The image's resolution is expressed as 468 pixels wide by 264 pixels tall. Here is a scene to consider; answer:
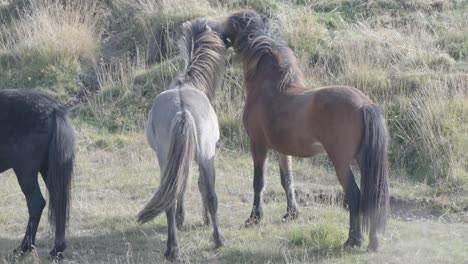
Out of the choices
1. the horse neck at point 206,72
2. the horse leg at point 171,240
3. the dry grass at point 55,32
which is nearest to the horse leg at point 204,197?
the horse leg at point 171,240

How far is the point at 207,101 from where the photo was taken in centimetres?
688

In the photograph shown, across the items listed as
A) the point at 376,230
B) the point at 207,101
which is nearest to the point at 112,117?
the point at 207,101

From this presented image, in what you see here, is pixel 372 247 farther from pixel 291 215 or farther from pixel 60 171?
pixel 60 171

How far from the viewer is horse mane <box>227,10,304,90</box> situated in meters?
7.43

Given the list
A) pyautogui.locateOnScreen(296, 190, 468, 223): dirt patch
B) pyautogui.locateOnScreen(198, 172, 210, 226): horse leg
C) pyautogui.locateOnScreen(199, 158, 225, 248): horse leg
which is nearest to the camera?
pyautogui.locateOnScreen(199, 158, 225, 248): horse leg

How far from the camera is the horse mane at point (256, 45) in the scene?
24.4 ft

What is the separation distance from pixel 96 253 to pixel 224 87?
4166mm

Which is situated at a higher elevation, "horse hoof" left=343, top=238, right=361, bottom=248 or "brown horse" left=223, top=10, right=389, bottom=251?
"brown horse" left=223, top=10, right=389, bottom=251

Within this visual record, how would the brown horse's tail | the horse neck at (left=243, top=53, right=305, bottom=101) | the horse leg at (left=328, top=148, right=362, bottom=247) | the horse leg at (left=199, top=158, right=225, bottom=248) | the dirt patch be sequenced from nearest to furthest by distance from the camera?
1. the brown horse's tail
2. the horse leg at (left=328, top=148, right=362, bottom=247)
3. the horse leg at (left=199, top=158, right=225, bottom=248)
4. the horse neck at (left=243, top=53, right=305, bottom=101)
5. the dirt patch

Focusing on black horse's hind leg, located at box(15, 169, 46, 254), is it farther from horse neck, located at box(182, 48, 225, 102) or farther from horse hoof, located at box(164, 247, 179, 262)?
horse neck, located at box(182, 48, 225, 102)

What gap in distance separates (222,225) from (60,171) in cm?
182

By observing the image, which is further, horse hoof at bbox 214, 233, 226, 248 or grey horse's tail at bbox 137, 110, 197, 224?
horse hoof at bbox 214, 233, 226, 248

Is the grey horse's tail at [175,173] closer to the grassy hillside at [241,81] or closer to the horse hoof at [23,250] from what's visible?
the grassy hillside at [241,81]

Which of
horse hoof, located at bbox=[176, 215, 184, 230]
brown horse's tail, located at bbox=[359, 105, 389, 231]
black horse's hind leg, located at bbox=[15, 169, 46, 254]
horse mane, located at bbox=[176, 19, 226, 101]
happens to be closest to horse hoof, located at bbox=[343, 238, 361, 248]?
brown horse's tail, located at bbox=[359, 105, 389, 231]
